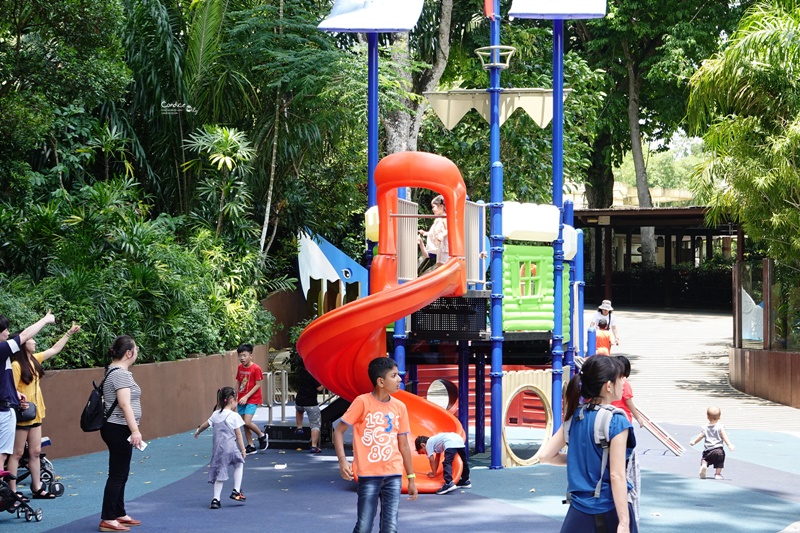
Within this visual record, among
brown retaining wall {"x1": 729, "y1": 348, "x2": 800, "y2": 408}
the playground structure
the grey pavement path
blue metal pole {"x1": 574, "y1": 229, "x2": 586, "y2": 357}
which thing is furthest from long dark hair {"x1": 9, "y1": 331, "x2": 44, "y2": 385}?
brown retaining wall {"x1": 729, "y1": 348, "x2": 800, "y2": 408}

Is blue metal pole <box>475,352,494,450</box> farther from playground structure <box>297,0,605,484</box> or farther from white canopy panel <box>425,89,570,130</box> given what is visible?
white canopy panel <box>425,89,570,130</box>

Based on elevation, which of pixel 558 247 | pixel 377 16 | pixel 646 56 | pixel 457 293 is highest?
pixel 646 56

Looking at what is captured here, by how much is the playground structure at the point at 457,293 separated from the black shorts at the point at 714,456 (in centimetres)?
210

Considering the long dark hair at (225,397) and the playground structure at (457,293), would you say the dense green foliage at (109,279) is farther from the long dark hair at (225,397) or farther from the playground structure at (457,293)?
the long dark hair at (225,397)

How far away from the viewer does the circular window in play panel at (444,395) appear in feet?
50.0

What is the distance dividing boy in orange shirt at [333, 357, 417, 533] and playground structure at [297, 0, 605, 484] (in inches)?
151

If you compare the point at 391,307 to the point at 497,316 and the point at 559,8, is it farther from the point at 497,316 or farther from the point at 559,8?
the point at 559,8

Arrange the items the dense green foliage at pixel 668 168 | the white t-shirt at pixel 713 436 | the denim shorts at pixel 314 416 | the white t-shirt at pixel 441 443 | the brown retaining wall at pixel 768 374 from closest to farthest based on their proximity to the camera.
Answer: the white t-shirt at pixel 441 443
the white t-shirt at pixel 713 436
the denim shorts at pixel 314 416
the brown retaining wall at pixel 768 374
the dense green foliage at pixel 668 168

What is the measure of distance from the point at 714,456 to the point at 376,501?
5.48 metres

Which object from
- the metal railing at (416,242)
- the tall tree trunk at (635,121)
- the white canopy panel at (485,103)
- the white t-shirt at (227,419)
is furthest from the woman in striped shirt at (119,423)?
the tall tree trunk at (635,121)

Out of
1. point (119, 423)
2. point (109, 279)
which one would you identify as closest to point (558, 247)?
point (109, 279)

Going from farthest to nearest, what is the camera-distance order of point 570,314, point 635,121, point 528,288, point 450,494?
point 635,121 → point 570,314 → point 528,288 → point 450,494

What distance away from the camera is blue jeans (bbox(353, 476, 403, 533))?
638 centimetres

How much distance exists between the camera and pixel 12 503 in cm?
828
